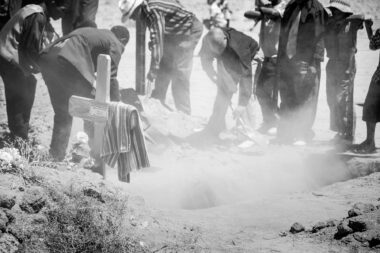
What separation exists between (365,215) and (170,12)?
4893mm

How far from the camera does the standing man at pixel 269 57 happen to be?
8586 millimetres

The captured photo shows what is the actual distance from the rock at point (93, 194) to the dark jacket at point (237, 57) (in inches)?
143

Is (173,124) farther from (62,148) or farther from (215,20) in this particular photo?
(215,20)

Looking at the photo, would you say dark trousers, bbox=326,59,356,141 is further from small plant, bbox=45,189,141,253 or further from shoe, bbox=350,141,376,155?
small plant, bbox=45,189,141,253

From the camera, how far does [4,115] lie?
24.8ft

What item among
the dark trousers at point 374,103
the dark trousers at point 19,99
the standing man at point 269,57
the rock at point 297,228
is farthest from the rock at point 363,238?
the standing man at point 269,57

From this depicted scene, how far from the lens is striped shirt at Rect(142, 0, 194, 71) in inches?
314

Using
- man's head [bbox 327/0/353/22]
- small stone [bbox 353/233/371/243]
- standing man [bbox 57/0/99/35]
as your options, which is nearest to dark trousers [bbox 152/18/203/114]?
standing man [bbox 57/0/99/35]

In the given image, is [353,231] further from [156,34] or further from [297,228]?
[156,34]

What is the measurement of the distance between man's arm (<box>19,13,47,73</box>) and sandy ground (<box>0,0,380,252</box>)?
1358 mm

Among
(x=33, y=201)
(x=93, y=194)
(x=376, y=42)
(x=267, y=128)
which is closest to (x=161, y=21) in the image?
(x=267, y=128)

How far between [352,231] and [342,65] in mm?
4381

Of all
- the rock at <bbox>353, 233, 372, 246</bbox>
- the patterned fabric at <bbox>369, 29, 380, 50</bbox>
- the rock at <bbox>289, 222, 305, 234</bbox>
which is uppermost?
the patterned fabric at <bbox>369, 29, 380, 50</bbox>

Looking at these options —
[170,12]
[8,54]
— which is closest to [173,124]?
[170,12]
